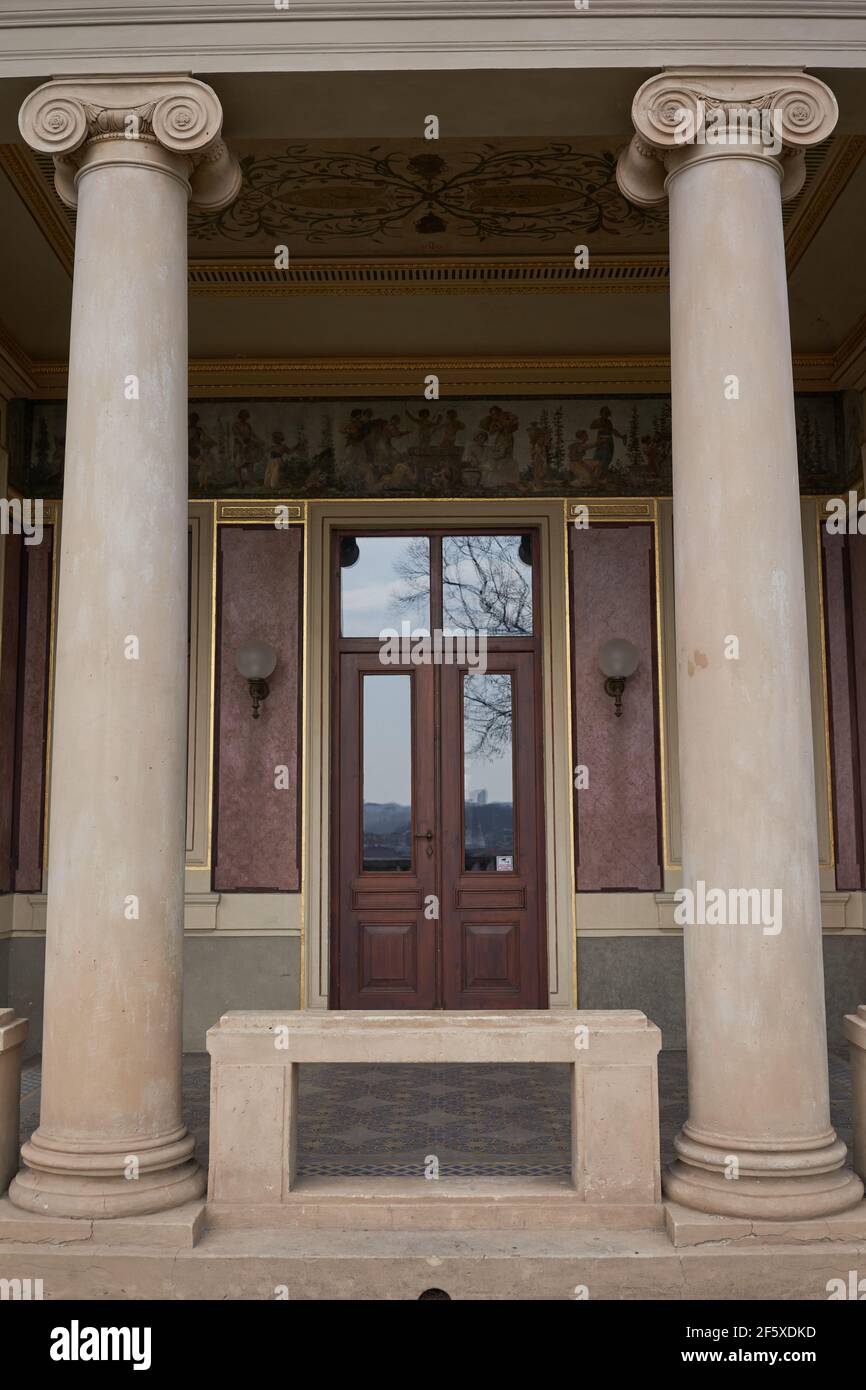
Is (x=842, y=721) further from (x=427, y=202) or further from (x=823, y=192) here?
(x=427, y=202)

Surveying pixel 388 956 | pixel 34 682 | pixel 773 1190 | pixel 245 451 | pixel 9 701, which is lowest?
pixel 773 1190

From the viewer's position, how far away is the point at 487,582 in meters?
9.22

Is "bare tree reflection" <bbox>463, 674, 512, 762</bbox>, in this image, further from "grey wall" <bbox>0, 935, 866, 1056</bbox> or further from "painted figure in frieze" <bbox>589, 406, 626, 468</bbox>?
"painted figure in frieze" <bbox>589, 406, 626, 468</bbox>

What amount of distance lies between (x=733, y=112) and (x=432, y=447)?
4357 millimetres

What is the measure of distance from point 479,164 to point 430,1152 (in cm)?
535

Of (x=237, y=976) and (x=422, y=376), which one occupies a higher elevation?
(x=422, y=376)

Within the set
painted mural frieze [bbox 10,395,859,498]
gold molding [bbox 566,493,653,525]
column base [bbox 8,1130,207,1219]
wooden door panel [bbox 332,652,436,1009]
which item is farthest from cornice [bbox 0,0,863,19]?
wooden door panel [bbox 332,652,436,1009]

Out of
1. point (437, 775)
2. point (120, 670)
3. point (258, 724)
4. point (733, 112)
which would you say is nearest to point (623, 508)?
point (437, 775)

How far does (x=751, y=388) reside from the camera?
4770 mm

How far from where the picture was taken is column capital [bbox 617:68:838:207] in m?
4.87

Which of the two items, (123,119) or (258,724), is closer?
(123,119)

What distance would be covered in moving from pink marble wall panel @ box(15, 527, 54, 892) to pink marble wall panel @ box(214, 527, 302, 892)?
4.26 feet

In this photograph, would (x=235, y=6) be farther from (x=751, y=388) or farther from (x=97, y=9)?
(x=751, y=388)

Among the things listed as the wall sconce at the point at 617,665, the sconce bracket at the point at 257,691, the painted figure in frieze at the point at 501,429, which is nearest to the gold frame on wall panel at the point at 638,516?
the wall sconce at the point at 617,665
